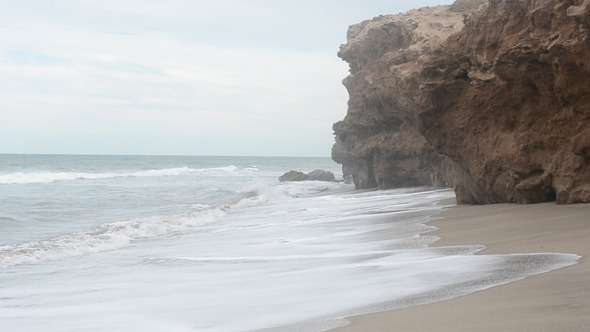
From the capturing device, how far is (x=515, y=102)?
1113 cm

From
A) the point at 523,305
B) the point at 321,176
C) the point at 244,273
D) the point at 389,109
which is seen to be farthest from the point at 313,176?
the point at 523,305

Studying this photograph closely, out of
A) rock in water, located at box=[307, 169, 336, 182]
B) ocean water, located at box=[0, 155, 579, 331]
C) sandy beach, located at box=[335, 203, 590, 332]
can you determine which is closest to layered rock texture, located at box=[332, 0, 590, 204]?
ocean water, located at box=[0, 155, 579, 331]

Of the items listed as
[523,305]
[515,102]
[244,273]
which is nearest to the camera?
[523,305]

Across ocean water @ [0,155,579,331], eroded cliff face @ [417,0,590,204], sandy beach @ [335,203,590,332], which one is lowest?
ocean water @ [0,155,579,331]

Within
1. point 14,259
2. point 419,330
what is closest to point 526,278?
point 419,330

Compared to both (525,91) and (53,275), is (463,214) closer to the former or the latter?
(525,91)

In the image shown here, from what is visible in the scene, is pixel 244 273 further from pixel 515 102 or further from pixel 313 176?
pixel 313 176

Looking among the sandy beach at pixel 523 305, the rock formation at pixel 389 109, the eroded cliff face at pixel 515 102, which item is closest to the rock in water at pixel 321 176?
the rock formation at pixel 389 109

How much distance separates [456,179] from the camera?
44.9 feet

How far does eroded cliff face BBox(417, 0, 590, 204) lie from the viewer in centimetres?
952

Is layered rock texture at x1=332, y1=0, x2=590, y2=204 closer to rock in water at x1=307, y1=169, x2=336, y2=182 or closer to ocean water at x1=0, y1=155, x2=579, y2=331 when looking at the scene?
ocean water at x1=0, y1=155, x2=579, y2=331

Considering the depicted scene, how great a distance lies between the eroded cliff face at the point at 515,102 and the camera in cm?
952

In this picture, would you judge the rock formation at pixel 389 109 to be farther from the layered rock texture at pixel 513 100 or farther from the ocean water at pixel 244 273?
the ocean water at pixel 244 273

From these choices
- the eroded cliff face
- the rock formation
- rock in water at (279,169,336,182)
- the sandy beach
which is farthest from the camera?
rock in water at (279,169,336,182)
